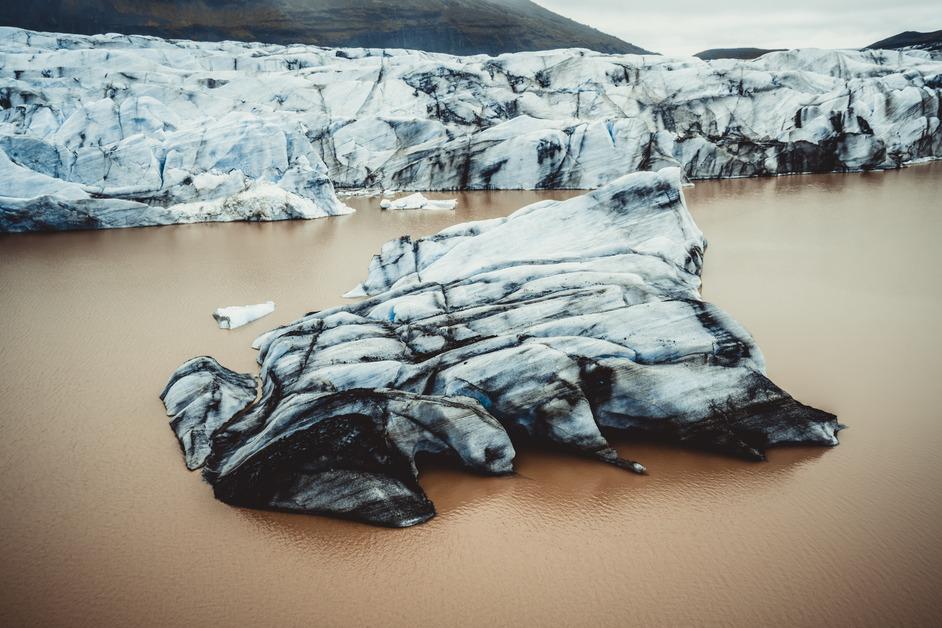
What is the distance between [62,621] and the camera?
3.94 metres

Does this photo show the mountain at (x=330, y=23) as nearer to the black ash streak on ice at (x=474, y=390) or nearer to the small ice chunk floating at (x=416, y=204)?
the small ice chunk floating at (x=416, y=204)

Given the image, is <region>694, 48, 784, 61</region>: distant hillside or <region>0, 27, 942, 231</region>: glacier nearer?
<region>0, 27, 942, 231</region>: glacier

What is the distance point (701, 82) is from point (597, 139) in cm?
1263

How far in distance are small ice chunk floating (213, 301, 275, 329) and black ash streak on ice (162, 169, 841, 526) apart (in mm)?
1988

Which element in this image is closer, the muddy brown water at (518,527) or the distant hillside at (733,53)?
the muddy brown water at (518,527)

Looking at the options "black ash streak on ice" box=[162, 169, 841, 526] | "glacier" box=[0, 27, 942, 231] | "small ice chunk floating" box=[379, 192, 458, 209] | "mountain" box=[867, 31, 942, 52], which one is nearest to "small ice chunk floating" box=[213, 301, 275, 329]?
"black ash streak on ice" box=[162, 169, 841, 526]

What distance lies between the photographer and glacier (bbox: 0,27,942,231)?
21.4 meters

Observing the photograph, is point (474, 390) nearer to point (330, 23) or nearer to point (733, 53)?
point (330, 23)

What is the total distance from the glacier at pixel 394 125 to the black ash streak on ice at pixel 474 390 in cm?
1615

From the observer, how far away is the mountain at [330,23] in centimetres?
6100

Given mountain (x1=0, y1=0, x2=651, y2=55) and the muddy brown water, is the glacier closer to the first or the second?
the muddy brown water

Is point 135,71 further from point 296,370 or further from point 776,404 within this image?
point 776,404

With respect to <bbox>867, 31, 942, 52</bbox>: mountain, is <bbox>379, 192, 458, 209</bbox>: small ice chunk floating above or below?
below

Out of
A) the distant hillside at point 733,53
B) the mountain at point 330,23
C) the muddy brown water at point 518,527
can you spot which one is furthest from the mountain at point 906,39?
the muddy brown water at point 518,527
